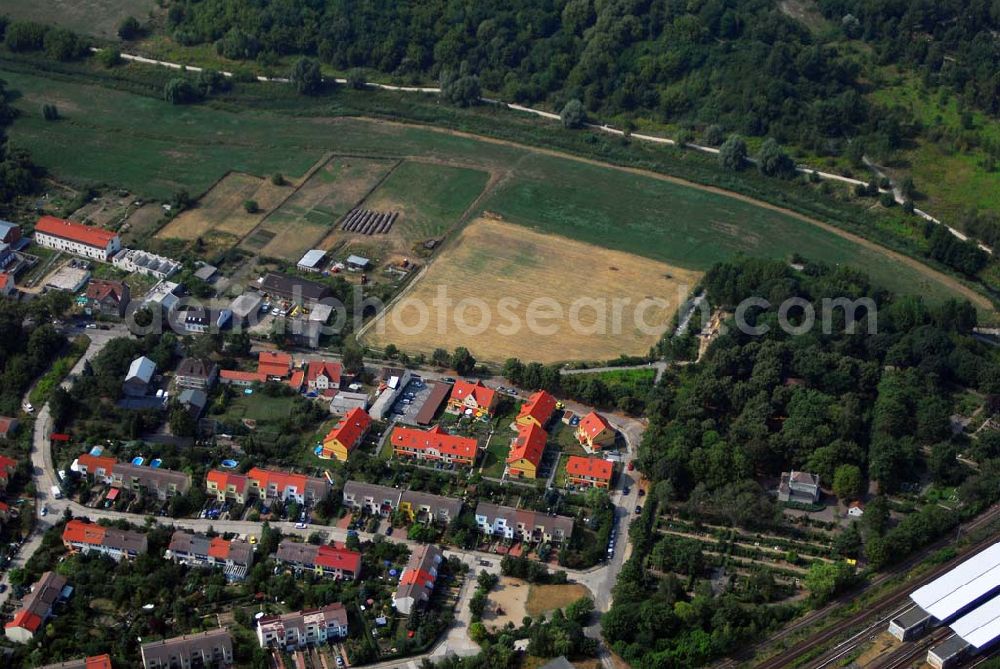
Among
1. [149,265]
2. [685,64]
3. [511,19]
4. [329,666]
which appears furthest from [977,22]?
[329,666]

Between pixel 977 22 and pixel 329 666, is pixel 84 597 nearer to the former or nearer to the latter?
pixel 329 666

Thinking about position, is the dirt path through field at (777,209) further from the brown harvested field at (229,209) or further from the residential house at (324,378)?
the residential house at (324,378)

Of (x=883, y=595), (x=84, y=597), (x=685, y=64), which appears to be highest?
(x=685, y=64)

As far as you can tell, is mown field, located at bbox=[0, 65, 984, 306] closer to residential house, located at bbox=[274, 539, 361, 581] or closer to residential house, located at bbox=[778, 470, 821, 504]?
residential house, located at bbox=[778, 470, 821, 504]

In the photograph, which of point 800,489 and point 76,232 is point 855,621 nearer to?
point 800,489

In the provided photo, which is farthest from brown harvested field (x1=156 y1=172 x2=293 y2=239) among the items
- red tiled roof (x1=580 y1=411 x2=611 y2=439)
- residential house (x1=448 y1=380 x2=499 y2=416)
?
red tiled roof (x1=580 y1=411 x2=611 y2=439)

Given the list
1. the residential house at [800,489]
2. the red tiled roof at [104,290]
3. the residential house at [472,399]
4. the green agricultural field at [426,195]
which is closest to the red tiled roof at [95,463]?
the red tiled roof at [104,290]

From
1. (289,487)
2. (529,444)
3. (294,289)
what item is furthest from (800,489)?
(294,289)
